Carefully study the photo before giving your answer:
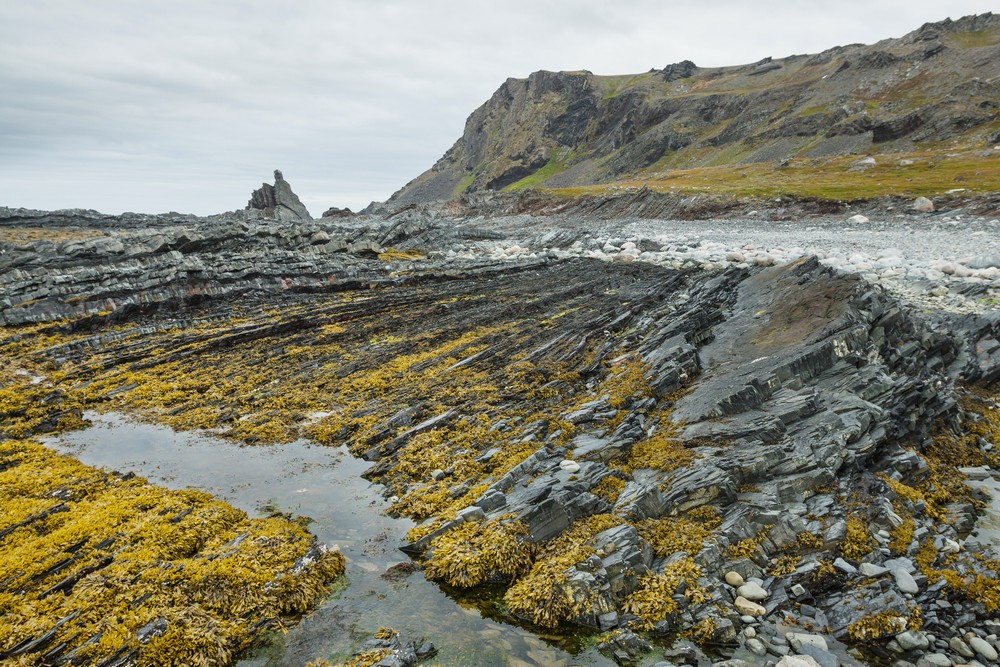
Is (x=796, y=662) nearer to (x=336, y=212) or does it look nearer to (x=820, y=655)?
(x=820, y=655)

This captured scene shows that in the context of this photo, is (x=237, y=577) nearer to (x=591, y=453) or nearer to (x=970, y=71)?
(x=591, y=453)

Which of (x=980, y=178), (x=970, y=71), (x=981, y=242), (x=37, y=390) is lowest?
(x=37, y=390)

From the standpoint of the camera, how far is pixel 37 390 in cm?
2155

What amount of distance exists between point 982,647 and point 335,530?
41.1 ft

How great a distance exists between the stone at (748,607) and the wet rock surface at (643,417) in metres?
0.02

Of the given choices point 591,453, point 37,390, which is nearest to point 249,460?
point 591,453

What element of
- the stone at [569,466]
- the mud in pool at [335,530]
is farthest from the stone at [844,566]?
the stone at [569,466]

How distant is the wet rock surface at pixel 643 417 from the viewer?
30.4ft

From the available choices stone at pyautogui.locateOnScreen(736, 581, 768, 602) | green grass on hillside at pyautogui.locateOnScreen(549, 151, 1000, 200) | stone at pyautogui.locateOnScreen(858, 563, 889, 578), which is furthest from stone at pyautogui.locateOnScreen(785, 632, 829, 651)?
green grass on hillside at pyautogui.locateOnScreen(549, 151, 1000, 200)

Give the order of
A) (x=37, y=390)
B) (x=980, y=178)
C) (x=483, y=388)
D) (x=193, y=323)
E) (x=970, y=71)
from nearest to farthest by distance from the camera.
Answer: (x=483, y=388) < (x=37, y=390) < (x=193, y=323) < (x=980, y=178) < (x=970, y=71)

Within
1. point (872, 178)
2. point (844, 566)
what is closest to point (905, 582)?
point (844, 566)

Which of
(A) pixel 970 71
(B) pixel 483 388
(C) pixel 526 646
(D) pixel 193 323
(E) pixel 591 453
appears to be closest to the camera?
(C) pixel 526 646

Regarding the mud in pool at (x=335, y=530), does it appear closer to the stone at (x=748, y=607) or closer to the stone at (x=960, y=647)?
the stone at (x=748, y=607)

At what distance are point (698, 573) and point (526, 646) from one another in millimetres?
3539
